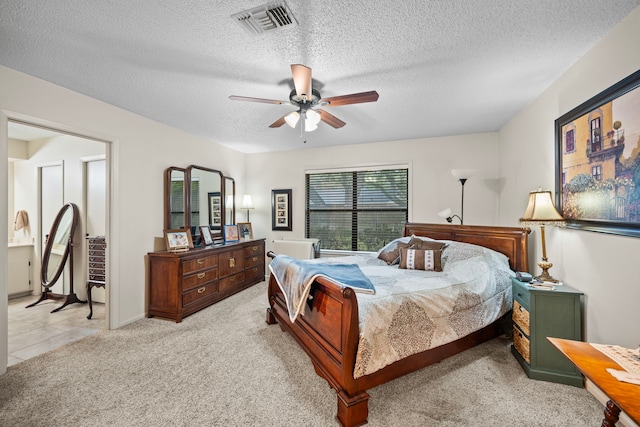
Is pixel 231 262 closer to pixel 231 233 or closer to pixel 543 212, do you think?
pixel 231 233

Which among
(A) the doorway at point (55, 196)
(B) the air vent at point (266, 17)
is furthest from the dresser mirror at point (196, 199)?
(B) the air vent at point (266, 17)

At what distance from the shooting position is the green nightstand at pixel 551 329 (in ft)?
6.94

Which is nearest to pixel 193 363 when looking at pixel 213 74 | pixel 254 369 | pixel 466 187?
pixel 254 369

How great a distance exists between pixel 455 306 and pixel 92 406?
112 inches

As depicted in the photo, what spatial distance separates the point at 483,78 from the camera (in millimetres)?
2477

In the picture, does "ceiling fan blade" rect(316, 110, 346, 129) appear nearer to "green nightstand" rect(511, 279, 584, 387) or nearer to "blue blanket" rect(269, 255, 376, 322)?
"blue blanket" rect(269, 255, 376, 322)

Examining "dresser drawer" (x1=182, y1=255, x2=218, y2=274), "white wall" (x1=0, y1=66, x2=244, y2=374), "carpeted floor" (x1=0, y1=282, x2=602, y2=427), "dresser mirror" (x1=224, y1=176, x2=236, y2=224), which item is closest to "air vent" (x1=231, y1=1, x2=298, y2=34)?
"white wall" (x1=0, y1=66, x2=244, y2=374)

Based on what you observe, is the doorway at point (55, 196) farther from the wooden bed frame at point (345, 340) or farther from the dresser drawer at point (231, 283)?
the wooden bed frame at point (345, 340)

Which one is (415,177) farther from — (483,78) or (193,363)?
(193,363)

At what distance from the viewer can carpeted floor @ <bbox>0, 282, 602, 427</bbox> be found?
1.78 meters

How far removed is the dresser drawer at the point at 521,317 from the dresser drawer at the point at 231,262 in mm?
3754

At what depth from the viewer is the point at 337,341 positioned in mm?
1837

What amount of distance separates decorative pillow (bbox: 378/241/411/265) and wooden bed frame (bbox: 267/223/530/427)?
1169mm

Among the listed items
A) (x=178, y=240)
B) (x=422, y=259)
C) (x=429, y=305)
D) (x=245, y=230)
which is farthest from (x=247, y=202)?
(x=429, y=305)
